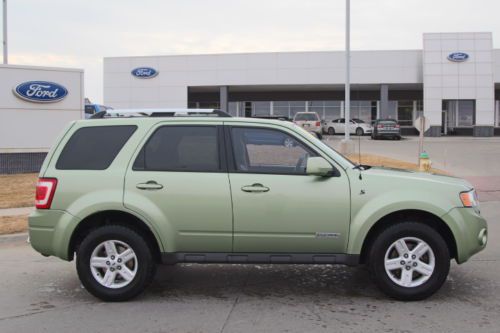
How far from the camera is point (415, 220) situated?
17.8ft

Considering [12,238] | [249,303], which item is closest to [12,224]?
[12,238]

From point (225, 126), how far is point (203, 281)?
1838 millimetres

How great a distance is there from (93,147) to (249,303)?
7.29 ft

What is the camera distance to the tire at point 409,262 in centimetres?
526

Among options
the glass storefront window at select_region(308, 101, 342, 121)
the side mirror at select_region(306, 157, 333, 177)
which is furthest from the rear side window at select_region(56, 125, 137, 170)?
the glass storefront window at select_region(308, 101, 342, 121)

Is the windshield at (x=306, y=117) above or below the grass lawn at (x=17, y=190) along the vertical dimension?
above

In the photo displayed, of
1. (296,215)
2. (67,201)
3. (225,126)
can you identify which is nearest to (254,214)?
(296,215)

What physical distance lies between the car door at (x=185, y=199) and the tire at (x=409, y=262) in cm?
147

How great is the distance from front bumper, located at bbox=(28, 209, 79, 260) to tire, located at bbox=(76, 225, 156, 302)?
0.18 m

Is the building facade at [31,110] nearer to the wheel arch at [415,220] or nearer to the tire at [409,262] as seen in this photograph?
the wheel arch at [415,220]

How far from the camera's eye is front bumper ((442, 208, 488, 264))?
17.2 ft

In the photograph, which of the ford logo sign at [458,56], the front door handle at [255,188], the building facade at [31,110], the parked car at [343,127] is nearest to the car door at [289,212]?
the front door handle at [255,188]

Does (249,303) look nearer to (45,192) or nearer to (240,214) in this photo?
(240,214)

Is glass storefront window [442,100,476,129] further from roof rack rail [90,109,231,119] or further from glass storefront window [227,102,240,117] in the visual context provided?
roof rack rail [90,109,231,119]
